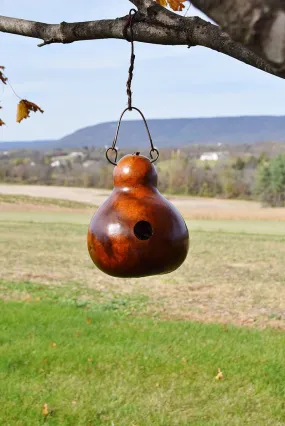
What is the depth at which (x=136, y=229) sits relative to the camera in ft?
10.5

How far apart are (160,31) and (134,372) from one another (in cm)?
564

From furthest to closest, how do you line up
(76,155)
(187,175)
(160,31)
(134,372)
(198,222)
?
1. (76,155)
2. (187,175)
3. (198,222)
4. (134,372)
5. (160,31)

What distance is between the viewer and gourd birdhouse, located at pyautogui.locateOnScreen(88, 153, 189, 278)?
2922 mm

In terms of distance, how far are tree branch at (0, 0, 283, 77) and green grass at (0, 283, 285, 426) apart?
4197 mm

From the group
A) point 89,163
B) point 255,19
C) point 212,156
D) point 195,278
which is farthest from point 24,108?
point 212,156

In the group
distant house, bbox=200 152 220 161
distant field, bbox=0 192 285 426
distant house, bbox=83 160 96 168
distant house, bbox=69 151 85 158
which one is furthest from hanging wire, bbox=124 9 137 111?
distant house, bbox=200 152 220 161

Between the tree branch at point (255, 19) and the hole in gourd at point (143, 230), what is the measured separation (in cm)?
196

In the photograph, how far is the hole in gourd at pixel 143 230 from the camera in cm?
309

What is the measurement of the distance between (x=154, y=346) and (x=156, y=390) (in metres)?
1.66

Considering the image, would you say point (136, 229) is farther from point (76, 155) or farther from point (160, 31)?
point (76, 155)

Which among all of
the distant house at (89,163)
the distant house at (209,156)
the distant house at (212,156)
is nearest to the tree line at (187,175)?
the distant house at (89,163)

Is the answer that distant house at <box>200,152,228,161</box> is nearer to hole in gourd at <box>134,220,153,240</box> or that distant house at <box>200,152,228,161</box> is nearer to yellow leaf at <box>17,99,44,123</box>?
yellow leaf at <box>17,99,44,123</box>

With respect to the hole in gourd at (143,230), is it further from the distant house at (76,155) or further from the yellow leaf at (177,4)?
the distant house at (76,155)

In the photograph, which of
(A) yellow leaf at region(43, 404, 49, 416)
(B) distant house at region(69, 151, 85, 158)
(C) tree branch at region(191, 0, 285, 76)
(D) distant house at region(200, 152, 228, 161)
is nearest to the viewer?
(C) tree branch at region(191, 0, 285, 76)
